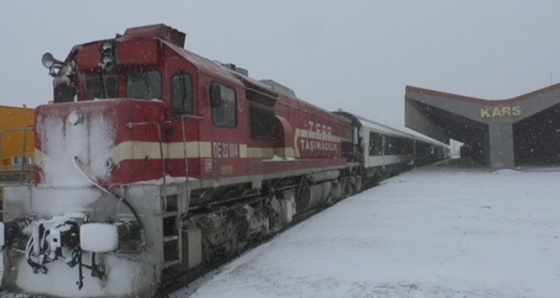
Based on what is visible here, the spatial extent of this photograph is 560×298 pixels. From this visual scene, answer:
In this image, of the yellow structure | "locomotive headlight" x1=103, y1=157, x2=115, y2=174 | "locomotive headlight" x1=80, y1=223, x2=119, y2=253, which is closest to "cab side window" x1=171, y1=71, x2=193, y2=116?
"locomotive headlight" x1=103, y1=157, x2=115, y2=174

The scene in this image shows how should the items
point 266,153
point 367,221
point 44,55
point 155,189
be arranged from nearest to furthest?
1. point 155,189
2. point 44,55
3. point 266,153
4. point 367,221

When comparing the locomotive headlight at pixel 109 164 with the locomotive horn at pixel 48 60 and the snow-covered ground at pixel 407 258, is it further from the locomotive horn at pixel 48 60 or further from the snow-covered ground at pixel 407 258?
the locomotive horn at pixel 48 60

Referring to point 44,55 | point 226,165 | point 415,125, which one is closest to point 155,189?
point 226,165

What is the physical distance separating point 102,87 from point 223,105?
1764 millimetres

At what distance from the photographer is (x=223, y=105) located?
23.3 ft

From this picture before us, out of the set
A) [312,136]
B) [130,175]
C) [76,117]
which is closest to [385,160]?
[312,136]

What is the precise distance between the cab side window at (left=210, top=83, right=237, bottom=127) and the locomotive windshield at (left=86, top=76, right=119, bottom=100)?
1.38m

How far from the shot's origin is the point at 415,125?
120 feet

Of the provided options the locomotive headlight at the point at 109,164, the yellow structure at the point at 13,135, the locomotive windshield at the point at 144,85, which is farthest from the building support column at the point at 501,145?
the locomotive headlight at the point at 109,164

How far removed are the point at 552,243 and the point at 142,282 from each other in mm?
6455

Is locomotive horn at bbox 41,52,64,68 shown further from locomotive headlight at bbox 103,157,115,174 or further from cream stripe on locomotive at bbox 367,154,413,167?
cream stripe on locomotive at bbox 367,154,413,167

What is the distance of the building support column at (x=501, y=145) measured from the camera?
2917cm

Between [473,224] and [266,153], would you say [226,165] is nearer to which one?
[266,153]

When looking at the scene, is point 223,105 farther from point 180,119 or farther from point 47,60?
point 47,60
